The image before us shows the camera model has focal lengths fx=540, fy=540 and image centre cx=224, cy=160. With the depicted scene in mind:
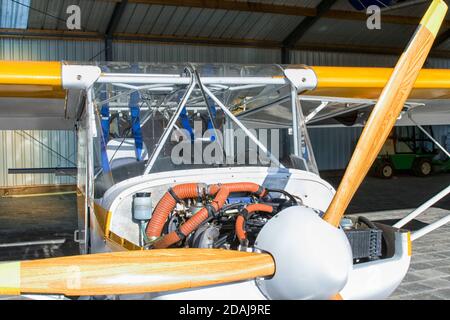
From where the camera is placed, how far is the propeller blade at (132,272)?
6.82 ft

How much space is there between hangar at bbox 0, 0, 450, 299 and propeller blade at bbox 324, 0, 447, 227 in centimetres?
52

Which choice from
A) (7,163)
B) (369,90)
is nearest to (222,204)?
(369,90)

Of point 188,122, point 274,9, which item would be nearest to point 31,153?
point 274,9

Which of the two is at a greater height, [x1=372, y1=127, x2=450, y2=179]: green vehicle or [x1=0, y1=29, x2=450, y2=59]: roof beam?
[x1=0, y1=29, x2=450, y2=59]: roof beam

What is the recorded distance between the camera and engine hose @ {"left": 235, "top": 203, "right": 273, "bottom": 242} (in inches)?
101

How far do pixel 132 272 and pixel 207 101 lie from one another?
69.8 inches

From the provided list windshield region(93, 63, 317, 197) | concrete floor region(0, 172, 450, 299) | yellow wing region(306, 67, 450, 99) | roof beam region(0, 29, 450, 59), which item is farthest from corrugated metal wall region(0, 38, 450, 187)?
windshield region(93, 63, 317, 197)

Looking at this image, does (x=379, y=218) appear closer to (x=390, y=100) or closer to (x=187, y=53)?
(x=390, y=100)

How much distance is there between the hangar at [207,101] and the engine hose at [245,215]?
7 centimetres

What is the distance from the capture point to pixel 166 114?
12.8 ft

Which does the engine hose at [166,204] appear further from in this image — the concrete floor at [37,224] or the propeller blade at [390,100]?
the concrete floor at [37,224]

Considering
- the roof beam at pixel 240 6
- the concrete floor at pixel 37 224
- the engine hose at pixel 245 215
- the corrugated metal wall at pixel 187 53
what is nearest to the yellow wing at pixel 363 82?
the engine hose at pixel 245 215

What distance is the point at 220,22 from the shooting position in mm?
15062

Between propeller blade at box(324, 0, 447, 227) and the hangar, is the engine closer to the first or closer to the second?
the hangar
